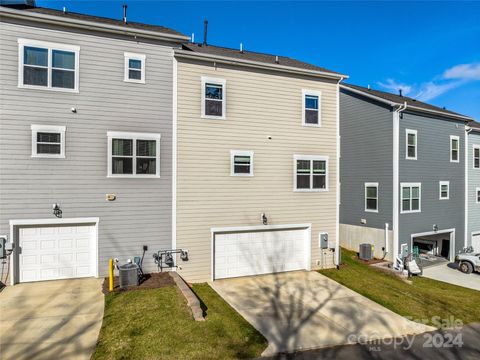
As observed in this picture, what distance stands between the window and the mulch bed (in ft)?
23.1

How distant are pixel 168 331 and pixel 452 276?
626 inches

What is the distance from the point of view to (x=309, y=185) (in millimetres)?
13844

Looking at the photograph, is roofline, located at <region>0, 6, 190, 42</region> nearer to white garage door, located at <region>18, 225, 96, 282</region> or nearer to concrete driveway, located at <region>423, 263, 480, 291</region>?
white garage door, located at <region>18, 225, 96, 282</region>

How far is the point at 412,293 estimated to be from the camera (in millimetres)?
11953

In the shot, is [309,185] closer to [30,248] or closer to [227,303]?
[227,303]

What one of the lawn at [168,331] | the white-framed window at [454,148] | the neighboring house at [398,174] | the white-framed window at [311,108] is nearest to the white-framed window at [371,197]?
the neighboring house at [398,174]

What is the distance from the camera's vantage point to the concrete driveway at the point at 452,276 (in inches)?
594

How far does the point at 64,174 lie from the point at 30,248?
2654 mm

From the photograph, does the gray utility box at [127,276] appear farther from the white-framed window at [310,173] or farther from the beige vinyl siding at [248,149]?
the white-framed window at [310,173]

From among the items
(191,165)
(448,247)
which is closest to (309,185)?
(191,165)

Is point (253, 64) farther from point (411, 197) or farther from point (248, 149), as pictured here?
point (411, 197)

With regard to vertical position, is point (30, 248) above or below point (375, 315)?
above

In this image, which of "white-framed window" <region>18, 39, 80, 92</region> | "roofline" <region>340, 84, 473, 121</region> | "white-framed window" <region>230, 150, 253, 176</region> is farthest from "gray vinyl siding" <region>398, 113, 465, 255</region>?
"white-framed window" <region>18, 39, 80, 92</region>

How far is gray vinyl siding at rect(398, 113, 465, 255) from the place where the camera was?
16859 millimetres
